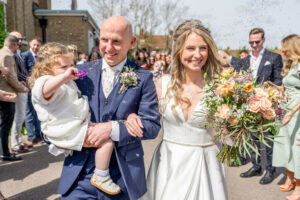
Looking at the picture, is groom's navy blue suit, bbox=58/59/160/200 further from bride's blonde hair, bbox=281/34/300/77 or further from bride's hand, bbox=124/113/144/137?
bride's blonde hair, bbox=281/34/300/77

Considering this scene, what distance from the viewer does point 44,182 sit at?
4773 mm

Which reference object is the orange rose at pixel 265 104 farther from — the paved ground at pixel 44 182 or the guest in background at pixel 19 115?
the guest in background at pixel 19 115

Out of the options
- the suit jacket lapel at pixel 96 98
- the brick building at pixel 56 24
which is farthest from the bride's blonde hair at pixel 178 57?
the brick building at pixel 56 24

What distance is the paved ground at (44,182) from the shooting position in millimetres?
4382

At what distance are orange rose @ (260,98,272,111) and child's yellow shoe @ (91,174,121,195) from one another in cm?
130

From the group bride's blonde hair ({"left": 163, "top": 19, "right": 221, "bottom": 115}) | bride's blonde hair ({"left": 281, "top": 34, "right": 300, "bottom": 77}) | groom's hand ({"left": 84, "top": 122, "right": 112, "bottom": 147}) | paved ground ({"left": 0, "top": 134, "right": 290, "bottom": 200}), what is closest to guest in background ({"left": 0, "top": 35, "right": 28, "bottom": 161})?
paved ground ({"left": 0, "top": 134, "right": 290, "bottom": 200})

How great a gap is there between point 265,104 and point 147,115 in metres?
0.92

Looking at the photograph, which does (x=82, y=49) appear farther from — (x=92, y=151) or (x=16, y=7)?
(x=92, y=151)

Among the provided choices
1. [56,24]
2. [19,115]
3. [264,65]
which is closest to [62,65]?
[264,65]

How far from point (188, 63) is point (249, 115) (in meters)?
0.74

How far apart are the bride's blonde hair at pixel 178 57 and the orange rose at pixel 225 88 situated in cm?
40

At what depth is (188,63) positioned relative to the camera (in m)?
2.49

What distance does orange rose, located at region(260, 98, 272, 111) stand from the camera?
6.68ft

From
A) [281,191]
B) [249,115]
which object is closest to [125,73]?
[249,115]
